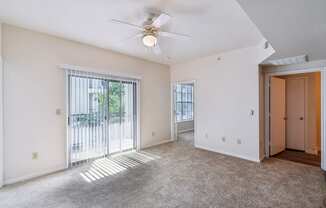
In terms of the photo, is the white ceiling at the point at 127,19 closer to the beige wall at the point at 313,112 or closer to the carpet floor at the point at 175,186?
the beige wall at the point at 313,112

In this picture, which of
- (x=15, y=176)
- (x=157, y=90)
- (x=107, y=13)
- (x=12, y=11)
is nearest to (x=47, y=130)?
(x=15, y=176)

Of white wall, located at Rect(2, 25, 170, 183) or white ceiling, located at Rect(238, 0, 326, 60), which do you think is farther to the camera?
white wall, located at Rect(2, 25, 170, 183)

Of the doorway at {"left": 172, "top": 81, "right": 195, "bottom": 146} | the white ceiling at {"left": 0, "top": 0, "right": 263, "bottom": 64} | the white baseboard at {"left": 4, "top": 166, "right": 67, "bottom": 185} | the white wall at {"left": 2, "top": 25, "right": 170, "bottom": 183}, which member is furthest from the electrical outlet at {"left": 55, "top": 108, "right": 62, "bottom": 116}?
the doorway at {"left": 172, "top": 81, "right": 195, "bottom": 146}

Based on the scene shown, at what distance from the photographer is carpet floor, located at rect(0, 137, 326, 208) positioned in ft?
7.53

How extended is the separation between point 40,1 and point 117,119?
281 centimetres

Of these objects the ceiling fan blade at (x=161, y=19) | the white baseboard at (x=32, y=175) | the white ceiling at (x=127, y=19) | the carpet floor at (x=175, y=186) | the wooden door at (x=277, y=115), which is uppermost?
the white ceiling at (x=127, y=19)

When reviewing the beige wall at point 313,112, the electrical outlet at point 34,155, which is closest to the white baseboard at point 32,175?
the electrical outlet at point 34,155

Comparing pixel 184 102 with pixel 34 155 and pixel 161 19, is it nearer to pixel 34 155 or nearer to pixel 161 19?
pixel 161 19

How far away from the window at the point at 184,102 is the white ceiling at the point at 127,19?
366 centimetres

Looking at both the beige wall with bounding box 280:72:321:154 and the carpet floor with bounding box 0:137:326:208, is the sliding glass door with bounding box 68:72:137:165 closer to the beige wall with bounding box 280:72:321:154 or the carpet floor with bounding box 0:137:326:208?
the carpet floor with bounding box 0:137:326:208

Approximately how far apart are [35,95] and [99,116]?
1.30m

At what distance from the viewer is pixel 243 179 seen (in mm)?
2949

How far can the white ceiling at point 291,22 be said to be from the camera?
1.61m

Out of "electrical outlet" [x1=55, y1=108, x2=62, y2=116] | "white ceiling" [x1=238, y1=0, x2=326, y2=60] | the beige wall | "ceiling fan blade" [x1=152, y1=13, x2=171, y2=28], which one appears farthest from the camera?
the beige wall
